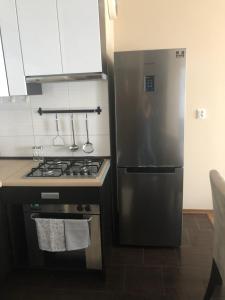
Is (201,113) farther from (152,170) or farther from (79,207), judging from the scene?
Result: (79,207)

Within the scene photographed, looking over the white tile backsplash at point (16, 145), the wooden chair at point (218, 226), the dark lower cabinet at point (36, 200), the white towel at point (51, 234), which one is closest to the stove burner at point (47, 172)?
the dark lower cabinet at point (36, 200)

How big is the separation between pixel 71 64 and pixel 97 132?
65 cm

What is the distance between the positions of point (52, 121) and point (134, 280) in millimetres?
1513

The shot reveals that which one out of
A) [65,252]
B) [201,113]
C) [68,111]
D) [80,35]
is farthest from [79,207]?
[201,113]

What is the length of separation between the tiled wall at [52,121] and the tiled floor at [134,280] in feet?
3.24

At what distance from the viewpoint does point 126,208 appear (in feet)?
7.30

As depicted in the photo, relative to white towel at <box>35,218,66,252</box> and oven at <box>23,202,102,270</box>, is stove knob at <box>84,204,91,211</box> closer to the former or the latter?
oven at <box>23,202,102,270</box>

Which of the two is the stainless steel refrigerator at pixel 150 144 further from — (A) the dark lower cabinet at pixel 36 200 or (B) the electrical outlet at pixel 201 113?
(B) the electrical outlet at pixel 201 113

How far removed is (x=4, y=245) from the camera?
191 centimetres

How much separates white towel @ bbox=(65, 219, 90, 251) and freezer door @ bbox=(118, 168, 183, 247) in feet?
1.69

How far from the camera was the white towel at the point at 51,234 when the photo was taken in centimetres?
181

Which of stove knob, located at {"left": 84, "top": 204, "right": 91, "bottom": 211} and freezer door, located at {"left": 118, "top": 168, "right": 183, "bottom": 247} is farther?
freezer door, located at {"left": 118, "top": 168, "right": 183, "bottom": 247}

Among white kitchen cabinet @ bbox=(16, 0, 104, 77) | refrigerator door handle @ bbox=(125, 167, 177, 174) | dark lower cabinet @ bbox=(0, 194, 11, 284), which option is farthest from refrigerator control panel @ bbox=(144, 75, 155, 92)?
dark lower cabinet @ bbox=(0, 194, 11, 284)

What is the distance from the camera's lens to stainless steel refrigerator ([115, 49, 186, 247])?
76.7 inches
